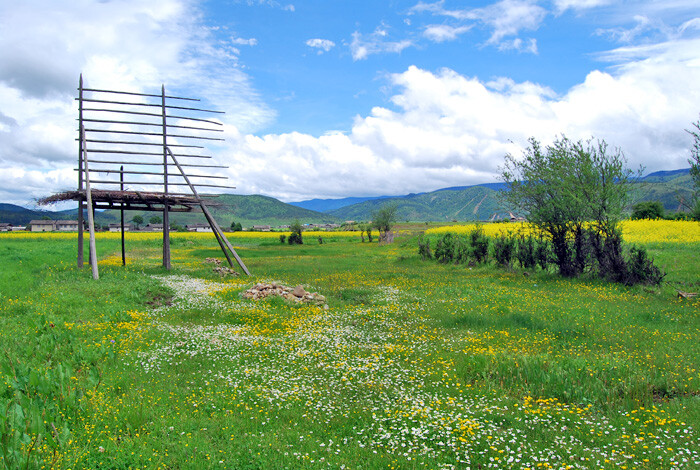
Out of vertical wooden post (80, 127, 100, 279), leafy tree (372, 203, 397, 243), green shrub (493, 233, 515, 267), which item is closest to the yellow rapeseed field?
green shrub (493, 233, 515, 267)

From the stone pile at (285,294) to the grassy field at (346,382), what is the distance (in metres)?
1.29

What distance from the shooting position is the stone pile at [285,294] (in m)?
19.9

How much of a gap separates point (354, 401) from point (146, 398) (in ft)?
15.5

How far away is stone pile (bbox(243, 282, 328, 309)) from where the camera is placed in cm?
1989

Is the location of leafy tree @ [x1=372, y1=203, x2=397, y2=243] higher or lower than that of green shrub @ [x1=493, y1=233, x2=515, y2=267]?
higher

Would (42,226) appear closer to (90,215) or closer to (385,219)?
(385,219)

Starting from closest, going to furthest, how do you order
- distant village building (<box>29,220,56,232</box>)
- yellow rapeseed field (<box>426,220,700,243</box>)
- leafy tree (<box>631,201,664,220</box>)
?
yellow rapeseed field (<box>426,220,700,243</box>), leafy tree (<box>631,201,664,220</box>), distant village building (<box>29,220,56,232</box>)

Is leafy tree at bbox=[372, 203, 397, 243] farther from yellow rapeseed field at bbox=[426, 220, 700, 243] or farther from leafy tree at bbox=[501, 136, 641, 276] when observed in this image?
leafy tree at bbox=[501, 136, 641, 276]

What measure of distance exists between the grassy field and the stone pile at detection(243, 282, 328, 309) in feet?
4.24

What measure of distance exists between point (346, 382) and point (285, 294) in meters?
10.7

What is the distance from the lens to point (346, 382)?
1020cm

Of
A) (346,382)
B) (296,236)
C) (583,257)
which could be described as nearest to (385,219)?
(296,236)

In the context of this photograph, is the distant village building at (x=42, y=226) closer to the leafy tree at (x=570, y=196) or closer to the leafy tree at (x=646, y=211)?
the leafy tree at (x=570, y=196)

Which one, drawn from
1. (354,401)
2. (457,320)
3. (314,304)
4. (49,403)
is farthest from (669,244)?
(49,403)
